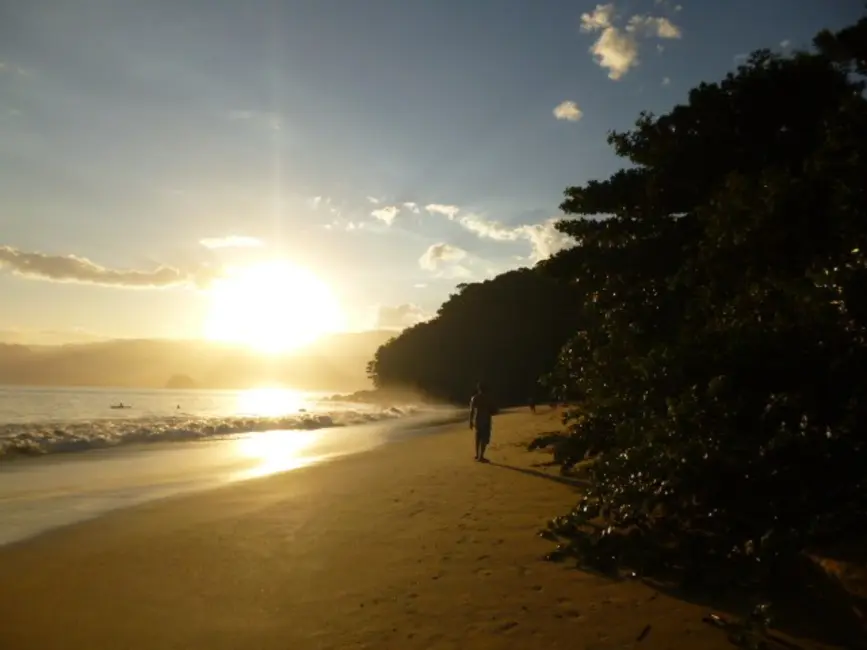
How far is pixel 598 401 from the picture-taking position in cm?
801

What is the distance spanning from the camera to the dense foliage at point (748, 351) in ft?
15.6

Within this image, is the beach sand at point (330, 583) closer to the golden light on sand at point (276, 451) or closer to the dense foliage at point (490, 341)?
the golden light on sand at point (276, 451)

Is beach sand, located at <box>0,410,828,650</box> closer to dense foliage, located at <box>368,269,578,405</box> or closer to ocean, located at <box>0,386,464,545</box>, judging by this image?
ocean, located at <box>0,386,464,545</box>

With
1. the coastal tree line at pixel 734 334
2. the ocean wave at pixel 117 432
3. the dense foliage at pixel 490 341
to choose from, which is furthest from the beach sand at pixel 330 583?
the dense foliage at pixel 490 341

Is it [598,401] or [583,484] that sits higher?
Result: [598,401]

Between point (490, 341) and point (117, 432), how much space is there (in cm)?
5327

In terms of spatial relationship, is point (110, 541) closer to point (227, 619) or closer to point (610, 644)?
point (227, 619)

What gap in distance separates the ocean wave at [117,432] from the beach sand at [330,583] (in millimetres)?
14082

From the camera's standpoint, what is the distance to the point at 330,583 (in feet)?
20.6

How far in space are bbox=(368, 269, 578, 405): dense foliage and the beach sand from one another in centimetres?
5796

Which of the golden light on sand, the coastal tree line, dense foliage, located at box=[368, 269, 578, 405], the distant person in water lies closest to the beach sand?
the coastal tree line

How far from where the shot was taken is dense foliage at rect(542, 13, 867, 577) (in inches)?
187

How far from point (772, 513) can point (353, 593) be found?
12.1ft

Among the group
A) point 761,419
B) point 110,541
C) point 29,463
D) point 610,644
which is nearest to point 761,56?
point 761,419
